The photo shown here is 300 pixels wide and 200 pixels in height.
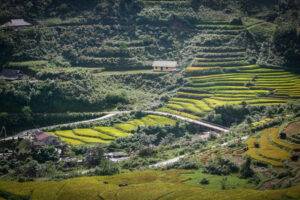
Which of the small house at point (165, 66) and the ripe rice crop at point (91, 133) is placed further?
the small house at point (165, 66)

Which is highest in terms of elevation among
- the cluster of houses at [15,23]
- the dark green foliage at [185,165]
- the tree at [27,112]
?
the cluster of houses at [15,23]

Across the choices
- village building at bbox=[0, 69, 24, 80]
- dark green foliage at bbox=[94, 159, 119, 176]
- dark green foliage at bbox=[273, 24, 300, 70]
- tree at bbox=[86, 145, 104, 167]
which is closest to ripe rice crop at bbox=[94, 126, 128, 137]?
tree at bbox=[86, 145, 104, 167]

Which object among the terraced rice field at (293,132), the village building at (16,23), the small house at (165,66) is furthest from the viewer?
the village building at (16,23)

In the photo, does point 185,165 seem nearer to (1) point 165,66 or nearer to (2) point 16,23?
(1) point 165,66

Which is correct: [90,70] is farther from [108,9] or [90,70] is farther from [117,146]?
[117,146]

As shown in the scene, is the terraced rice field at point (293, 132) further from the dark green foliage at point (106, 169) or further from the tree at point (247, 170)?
the dark green foliage at point (106, 169)

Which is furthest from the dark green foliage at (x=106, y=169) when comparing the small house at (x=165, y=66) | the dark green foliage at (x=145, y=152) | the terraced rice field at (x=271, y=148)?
the small house at (x=165, y=66)

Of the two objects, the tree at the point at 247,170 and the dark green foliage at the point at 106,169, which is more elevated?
the tree at the point at 247,170

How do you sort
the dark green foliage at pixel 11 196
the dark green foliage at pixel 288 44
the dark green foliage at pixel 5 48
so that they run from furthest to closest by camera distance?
the dark green foliage at pixel 288 44, the dark green foliage at pixel 5 48, the dark green foliage at pixel 11 196
